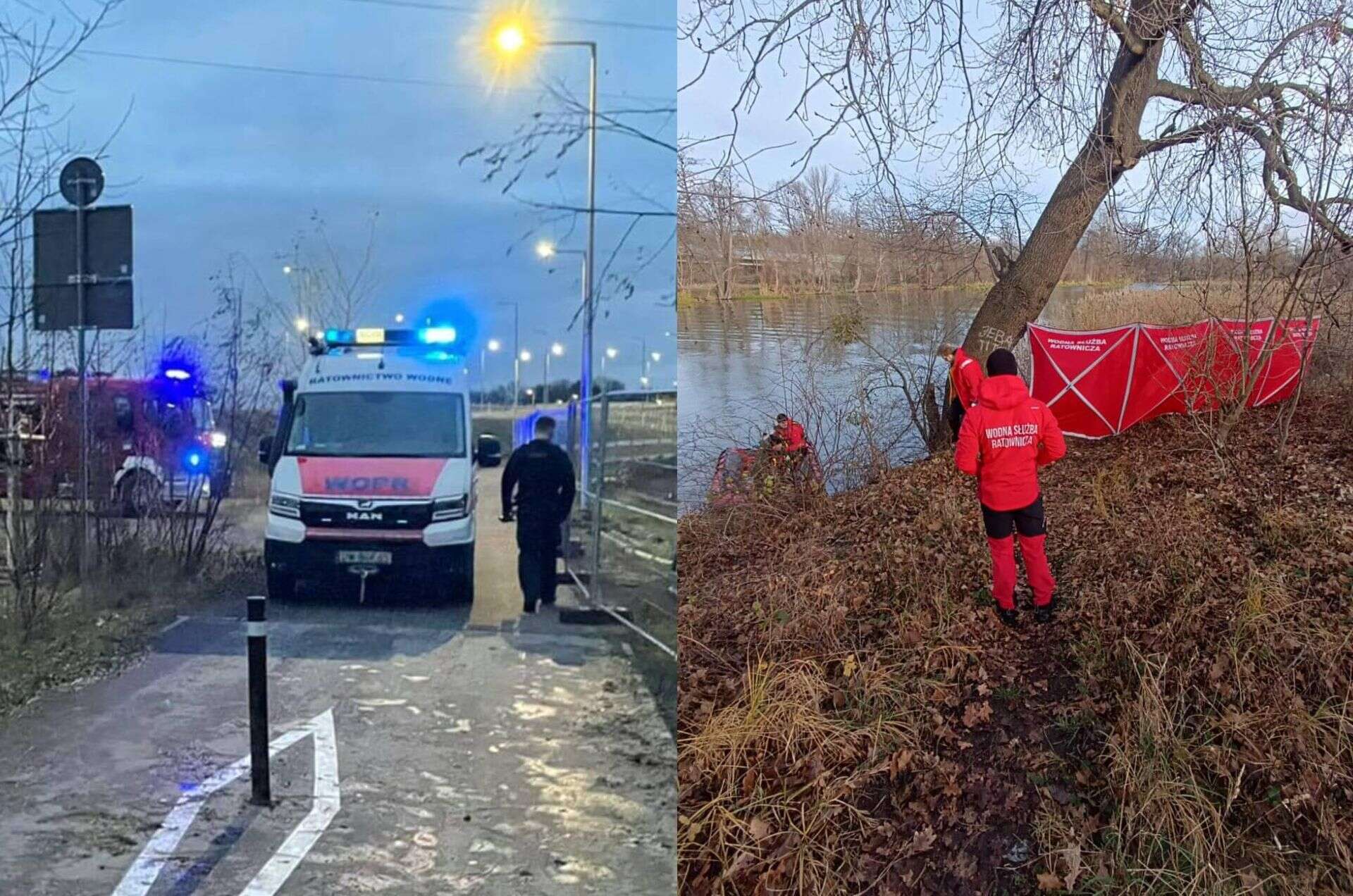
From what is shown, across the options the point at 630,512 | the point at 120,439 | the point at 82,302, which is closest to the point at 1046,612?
the point at 630,512

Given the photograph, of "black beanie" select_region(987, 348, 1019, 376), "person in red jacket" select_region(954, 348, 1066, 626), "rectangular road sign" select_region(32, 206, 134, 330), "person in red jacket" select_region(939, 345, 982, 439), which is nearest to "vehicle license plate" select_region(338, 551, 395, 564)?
"rectangular road sign" select_region(32, 206, 134, 330)

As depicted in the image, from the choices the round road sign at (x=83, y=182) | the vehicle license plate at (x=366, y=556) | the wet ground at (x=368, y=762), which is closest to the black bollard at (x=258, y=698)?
the wet ground at (x=368, y=762)

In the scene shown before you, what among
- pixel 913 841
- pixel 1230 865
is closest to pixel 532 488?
pixel 913 841

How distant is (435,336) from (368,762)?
0.92 meters

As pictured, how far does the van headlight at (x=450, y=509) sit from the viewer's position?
4.96 feet

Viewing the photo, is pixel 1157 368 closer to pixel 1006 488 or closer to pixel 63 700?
pixel 1006 488

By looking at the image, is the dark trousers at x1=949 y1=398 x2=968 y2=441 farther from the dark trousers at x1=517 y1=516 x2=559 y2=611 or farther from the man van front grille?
the man van front grille

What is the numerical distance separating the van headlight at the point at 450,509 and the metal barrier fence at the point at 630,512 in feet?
0.69

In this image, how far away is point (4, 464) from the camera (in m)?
1.87

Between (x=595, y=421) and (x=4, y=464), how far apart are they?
4.83ft

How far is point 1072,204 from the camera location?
9.82ft

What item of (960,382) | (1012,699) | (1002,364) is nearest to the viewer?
(1012,699)

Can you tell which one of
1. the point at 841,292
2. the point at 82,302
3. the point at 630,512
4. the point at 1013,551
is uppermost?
the point at 841,292

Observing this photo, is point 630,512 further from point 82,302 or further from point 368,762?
point 82,302
